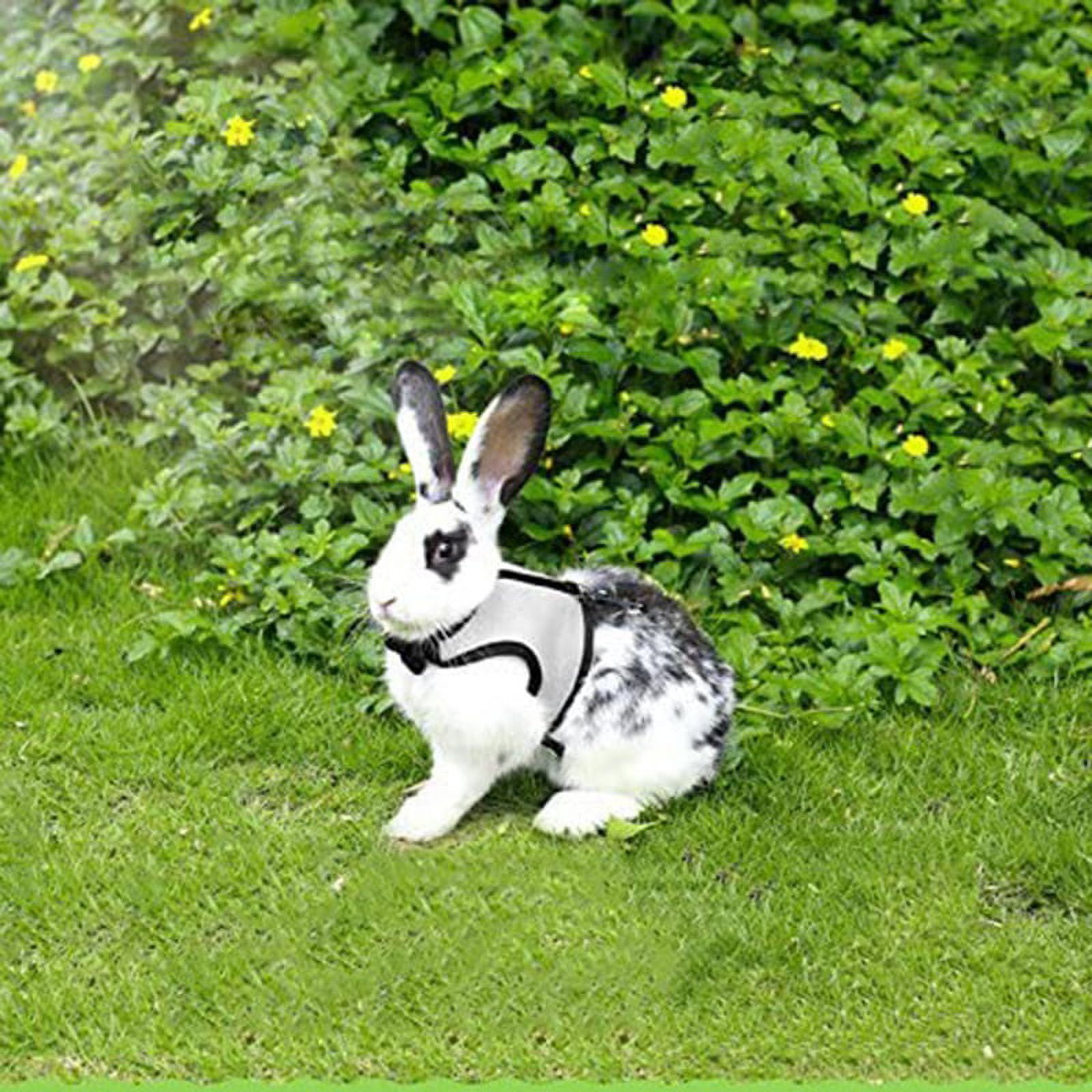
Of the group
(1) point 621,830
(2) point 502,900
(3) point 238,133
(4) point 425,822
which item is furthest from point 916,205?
(2) point 502,900

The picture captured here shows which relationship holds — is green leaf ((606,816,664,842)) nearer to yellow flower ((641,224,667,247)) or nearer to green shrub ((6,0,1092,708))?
green shrub ((6,0,1092,708))

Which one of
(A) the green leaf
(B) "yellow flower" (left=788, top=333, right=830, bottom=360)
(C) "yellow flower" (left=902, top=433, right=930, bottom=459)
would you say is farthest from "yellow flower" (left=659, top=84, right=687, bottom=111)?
(A) the green leaf

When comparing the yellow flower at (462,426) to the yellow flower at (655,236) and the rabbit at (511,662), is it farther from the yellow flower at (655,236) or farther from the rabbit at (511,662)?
the yellow flower at (655,236)

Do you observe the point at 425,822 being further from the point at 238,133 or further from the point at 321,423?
the point at 238,133

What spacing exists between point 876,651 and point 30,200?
2.81 metres

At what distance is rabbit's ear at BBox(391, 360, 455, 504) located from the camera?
183 inches

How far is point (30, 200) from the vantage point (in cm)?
651

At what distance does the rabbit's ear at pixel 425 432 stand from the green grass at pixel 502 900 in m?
0.68

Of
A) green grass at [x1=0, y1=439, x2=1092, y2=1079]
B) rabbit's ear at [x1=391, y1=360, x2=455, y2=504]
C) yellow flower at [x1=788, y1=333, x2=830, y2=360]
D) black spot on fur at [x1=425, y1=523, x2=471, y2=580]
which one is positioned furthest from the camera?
yellow flower at [x1=788, y1=333, x2=830, y2=360]

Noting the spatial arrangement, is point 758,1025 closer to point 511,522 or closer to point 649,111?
point 511,522

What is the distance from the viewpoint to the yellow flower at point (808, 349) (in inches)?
228

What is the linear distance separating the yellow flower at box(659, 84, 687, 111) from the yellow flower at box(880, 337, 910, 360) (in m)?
0.99

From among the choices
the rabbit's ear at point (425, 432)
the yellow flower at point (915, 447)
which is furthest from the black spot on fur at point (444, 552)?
the yellow flower at point (915, 447)

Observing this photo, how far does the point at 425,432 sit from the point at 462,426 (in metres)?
0.77
